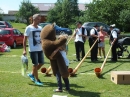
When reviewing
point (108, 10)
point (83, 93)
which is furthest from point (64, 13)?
point (83, 93)

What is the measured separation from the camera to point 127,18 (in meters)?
38.3

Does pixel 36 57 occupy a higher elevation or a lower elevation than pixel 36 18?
lower

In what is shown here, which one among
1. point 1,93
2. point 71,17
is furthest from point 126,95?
point 71,17

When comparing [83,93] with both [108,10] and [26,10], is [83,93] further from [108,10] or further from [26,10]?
[26,10]

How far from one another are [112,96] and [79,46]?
20.7 ft

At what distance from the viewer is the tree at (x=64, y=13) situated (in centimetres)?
6406

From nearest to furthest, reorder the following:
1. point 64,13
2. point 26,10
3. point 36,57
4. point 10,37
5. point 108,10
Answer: point 36,57 → point 10,37 → point 108,10 → point 64,13 → point 26,10

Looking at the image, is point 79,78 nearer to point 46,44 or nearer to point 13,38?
point 46,44

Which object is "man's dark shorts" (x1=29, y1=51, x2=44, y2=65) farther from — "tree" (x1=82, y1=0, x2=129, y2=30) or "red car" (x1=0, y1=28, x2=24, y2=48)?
"tree" (x1=82, y1=0, x2=129, y2=30)

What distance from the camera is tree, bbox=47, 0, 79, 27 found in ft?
210

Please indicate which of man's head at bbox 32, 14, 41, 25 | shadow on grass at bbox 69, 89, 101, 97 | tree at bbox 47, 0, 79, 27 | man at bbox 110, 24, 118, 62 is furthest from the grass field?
tree at bbox 47, 0, 79, 27

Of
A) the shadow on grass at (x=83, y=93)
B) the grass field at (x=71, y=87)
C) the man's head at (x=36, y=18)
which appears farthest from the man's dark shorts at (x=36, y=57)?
the shadow on grass at (x=83, y=93)

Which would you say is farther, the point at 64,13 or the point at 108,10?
the point at 64,13

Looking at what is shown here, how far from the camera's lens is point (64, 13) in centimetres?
6550
